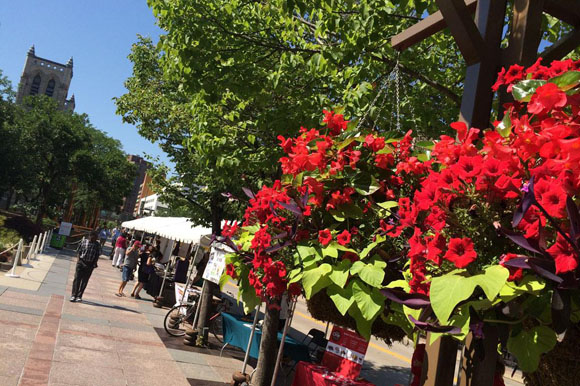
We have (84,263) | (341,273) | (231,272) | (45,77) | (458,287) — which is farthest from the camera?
(45,77)

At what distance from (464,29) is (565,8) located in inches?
26.9

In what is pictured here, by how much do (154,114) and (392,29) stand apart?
11.2 metres

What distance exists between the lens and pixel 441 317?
1261 millimetres

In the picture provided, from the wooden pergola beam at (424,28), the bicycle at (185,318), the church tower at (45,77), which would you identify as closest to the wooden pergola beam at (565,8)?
the wooden pergola beam at (424,28)

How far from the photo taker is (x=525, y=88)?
1.54 meters

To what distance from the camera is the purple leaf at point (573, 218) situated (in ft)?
3.85

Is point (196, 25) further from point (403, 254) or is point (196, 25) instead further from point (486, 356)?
point (486, 356)

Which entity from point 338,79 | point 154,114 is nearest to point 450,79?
point 338,79

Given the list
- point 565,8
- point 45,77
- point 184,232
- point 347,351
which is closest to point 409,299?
point 565,8

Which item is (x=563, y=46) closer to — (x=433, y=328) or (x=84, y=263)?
(x=433, y=328)

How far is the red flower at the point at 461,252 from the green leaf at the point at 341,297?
0.50 m

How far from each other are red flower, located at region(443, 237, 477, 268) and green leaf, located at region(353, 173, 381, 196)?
29.4 inches

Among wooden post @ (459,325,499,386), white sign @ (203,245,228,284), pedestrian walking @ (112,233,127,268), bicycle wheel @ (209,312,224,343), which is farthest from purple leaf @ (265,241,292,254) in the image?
pedestrian walking @ (112,233,127,268)

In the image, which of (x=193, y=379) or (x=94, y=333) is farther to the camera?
(x=94, y=333)
